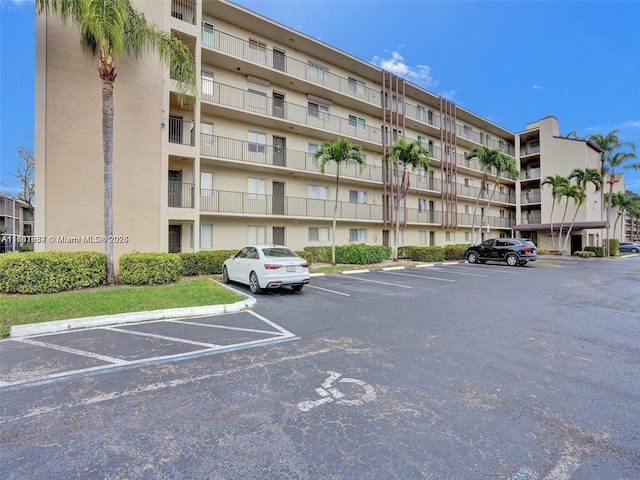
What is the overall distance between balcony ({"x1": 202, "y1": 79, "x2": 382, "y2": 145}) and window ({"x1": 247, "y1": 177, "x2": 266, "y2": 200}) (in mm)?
3914

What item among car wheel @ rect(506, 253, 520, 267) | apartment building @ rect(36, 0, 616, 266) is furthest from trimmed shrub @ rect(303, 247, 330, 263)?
car wheel @ rect(506, 253, 520, 267)

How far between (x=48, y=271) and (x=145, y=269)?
259 centimetres

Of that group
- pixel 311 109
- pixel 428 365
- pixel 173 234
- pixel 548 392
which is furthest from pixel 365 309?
pixel 311 109

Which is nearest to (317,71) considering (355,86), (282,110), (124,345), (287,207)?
(355,86)

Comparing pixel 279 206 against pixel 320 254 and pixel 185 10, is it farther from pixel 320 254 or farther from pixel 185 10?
pixel 185 10

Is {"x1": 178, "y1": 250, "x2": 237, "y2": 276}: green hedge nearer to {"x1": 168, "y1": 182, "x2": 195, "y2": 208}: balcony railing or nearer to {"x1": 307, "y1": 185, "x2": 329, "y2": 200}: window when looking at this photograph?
{"x1": 168, "y1": 182, "x2": 195, "y2": 208}: balcony railing

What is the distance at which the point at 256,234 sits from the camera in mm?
19750

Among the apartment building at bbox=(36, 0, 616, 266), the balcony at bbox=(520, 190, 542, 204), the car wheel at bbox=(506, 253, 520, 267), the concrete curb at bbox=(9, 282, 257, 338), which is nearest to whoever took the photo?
the concrete curb at bbox=(9, 282, 257, 338)

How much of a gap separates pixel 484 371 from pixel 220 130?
17965 millimetres

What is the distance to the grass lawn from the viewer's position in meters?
6.80

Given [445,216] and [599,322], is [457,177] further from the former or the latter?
[599,322]

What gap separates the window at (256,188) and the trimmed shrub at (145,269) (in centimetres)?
836

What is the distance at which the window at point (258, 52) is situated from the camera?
1934 cm

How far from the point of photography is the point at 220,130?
1823 cm
